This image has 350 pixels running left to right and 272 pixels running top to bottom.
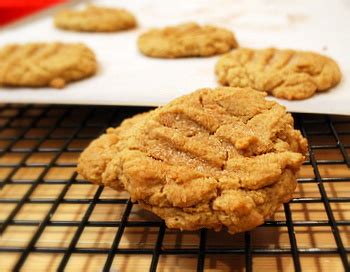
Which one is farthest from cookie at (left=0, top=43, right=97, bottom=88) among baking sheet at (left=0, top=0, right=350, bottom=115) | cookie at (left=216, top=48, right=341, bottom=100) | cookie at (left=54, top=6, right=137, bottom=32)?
cookie at (left=216, top=48, right=341, bottom=100)

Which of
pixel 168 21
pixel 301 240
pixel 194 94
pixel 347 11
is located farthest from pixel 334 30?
pixel 301 240

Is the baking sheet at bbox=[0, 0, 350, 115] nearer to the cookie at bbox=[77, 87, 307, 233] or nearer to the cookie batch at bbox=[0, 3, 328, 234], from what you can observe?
the cookie batch at bbox=[0, 3, 328, 234]

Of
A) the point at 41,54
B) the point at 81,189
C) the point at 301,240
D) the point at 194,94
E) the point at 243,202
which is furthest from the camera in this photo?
the point at 41,54

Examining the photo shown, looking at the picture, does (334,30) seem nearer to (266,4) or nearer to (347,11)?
(347,11)

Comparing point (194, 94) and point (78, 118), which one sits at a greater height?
point (194, 94)

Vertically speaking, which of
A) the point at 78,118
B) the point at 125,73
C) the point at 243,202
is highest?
the point at 243,202

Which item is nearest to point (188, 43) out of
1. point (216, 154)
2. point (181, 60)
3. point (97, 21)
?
point (181, 60)

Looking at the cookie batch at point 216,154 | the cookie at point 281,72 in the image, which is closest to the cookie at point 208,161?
the cookie batch at point 216,154
